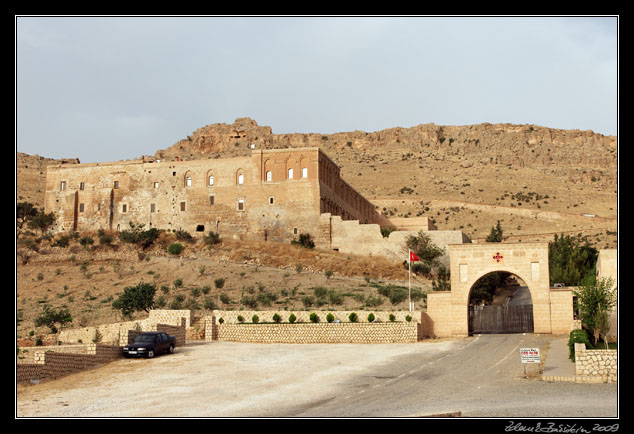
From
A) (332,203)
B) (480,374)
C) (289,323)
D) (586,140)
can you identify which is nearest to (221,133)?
(586,140)

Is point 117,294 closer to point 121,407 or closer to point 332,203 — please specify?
point 332,203

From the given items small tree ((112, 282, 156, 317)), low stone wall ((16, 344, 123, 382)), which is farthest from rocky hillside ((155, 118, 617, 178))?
low stone wall ((16, 344, 123, 382))

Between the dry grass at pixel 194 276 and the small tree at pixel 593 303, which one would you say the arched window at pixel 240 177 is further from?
the small tree at pixel 593 303

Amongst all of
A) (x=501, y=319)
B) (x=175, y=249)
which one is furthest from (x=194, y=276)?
(x=501, y=319)

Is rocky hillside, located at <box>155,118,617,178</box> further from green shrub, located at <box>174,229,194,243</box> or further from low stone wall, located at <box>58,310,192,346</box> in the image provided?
low stone wall, located at <box>58,310,192,346</box>

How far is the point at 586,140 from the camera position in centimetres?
11962

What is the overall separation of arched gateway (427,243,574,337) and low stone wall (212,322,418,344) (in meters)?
1.58

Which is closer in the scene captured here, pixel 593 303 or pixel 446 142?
pixel 593 303

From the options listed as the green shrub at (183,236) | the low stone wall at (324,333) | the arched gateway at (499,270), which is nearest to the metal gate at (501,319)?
the arched gateway at (499,270)

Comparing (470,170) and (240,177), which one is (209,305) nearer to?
(240,177)

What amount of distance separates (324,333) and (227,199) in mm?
31823

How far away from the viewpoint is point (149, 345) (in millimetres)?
26016

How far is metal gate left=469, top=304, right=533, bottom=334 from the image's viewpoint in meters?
31.3

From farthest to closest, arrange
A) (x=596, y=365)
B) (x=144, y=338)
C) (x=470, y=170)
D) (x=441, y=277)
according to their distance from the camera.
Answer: (x=470, y=170), (x=441, y=277), (x=144, y=338), (x=596, y=365)
